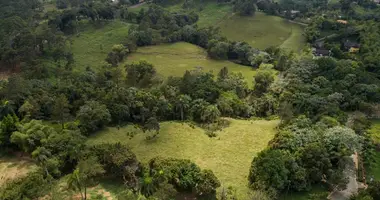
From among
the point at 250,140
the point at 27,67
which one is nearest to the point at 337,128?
the point at 250,140

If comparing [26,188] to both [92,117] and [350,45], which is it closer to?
[92,117]

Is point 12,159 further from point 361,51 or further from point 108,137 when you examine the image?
point 361,51

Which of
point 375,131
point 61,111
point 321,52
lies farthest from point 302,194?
point 321,52

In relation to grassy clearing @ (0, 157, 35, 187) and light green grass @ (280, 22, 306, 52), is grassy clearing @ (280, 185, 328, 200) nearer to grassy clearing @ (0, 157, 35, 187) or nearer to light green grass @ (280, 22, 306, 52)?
grassy clearing @ (0, 157, 35, 187)

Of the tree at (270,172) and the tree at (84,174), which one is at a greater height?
the tree at (84,174)

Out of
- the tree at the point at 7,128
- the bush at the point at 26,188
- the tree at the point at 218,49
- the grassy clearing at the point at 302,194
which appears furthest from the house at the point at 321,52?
the bush at the point at 26,188

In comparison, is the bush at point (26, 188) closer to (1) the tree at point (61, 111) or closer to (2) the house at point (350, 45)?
(1) the tree at point (61, 111)

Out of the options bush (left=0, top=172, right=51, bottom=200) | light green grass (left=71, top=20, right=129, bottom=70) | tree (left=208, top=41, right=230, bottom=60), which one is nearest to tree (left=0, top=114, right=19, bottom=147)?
bush (left=0, top=172, right=51, bottom=200)
